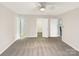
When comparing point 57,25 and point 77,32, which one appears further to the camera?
A: point 57,25

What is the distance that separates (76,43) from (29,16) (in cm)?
363

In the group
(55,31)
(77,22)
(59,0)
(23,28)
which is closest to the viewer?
(59,0)

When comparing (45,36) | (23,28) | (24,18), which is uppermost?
(24,18)

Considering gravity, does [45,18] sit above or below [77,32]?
above

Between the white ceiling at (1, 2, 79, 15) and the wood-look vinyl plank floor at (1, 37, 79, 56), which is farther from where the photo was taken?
the wood-look vinyl plank floor at (1, 37, 79, 56)

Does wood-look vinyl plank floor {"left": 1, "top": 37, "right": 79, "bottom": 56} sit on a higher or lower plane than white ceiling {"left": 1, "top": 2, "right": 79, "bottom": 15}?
lower

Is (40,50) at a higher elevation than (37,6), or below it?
below

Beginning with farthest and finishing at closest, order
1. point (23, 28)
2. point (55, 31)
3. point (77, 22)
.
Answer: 1. point (55, 31)
2. point (23, 28)
3. point (77, 22)

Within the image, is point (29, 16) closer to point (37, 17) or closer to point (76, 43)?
point (37, 17)

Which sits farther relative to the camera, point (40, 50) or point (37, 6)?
point (40, 50)

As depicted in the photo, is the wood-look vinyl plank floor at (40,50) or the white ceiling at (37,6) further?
the wood-look vinyl plank floor at (40,50)

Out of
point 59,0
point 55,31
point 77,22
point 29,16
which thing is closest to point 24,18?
point 29,16

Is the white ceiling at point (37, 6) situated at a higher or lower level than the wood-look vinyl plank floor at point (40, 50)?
higher

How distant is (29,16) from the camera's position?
6484 mm
